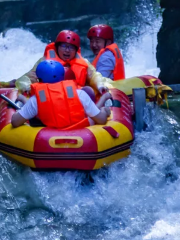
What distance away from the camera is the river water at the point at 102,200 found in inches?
160

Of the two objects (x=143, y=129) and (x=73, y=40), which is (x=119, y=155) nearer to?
(x=143, y=129)

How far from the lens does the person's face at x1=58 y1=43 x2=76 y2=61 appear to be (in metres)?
5.55

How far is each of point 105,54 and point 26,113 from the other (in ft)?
7.02

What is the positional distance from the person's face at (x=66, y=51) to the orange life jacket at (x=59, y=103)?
1117mm

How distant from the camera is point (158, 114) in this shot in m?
6.42

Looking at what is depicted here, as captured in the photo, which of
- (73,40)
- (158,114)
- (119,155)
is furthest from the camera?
(158,114)

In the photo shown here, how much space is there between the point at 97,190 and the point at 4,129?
1.06 metres

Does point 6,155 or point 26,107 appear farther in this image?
point 6,155

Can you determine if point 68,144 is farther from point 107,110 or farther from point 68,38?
point 68,38

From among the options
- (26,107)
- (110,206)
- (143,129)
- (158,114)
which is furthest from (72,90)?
(158,114)

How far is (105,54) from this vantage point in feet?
21.1

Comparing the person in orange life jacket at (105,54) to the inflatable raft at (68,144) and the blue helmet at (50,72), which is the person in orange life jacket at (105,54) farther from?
the blue helmet at (50,72)

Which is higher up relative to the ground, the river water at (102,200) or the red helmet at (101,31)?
the red helmet at (101,31)

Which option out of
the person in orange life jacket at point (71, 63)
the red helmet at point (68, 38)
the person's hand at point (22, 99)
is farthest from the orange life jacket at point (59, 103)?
the red helmet at point (68, 38)
